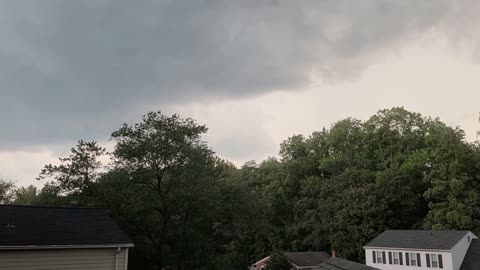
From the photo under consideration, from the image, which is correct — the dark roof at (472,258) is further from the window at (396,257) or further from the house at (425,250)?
the window at (396,257)

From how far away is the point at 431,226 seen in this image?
4341cm

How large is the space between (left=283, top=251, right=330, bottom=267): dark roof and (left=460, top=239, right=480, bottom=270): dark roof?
671 inches

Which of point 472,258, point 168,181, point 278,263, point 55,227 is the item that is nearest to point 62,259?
point 55,227

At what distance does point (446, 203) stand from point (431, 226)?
2.86 metres

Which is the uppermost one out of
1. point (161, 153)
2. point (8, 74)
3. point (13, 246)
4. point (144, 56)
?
point (144, 56)

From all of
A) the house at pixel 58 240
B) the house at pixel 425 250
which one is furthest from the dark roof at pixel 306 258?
the house at pixel 58 240

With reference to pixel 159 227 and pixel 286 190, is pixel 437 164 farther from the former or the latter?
pixel 159 227

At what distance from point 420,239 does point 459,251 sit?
364 cm

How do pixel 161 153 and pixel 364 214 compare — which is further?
pixel 364 214

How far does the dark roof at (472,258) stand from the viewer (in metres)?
34.3

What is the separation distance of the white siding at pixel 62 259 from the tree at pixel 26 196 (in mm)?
12446

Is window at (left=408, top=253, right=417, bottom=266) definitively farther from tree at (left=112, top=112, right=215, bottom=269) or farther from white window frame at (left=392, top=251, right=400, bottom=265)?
tree at (left=112, top=112, right=215, bottom=269)

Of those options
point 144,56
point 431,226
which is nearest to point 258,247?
point 431,226

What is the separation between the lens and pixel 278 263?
4703 centimetres
